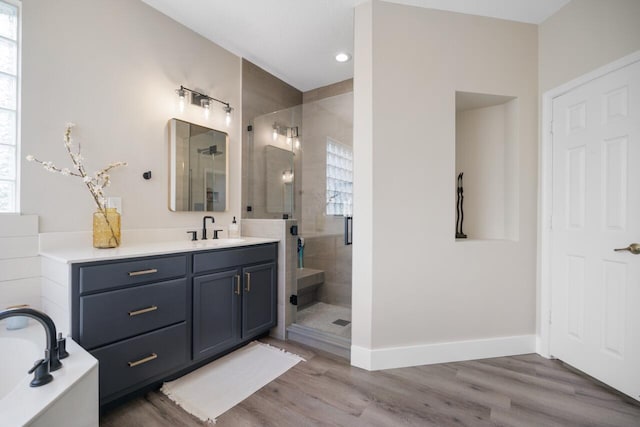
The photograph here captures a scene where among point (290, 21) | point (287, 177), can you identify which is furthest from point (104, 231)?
point (290, 21)

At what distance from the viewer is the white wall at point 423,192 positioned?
216 centimetres

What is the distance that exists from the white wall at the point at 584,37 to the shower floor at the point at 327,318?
8.55 ft

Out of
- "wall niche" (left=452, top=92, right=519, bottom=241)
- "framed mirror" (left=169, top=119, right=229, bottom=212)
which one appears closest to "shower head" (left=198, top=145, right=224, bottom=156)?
"framed mirror" (left=169, top=119, right=229, bottom=212)

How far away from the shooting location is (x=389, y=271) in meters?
2.18

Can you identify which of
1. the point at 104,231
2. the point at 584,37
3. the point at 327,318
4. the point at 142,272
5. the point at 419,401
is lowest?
the point at 419,401

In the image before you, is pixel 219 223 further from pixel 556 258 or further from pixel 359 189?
pixel 556 258

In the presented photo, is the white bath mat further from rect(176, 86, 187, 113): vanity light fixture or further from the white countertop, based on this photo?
rect(176, 86, 187, 113): vanity light fixture

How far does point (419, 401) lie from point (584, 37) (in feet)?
8.96

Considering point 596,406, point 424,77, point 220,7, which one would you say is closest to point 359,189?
point 424,77

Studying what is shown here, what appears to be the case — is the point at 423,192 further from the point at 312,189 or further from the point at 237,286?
the point at 237,286

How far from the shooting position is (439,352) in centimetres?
223

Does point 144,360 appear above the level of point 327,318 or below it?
above

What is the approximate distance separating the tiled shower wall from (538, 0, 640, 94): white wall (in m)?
2.27

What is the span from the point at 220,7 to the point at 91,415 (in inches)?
107
